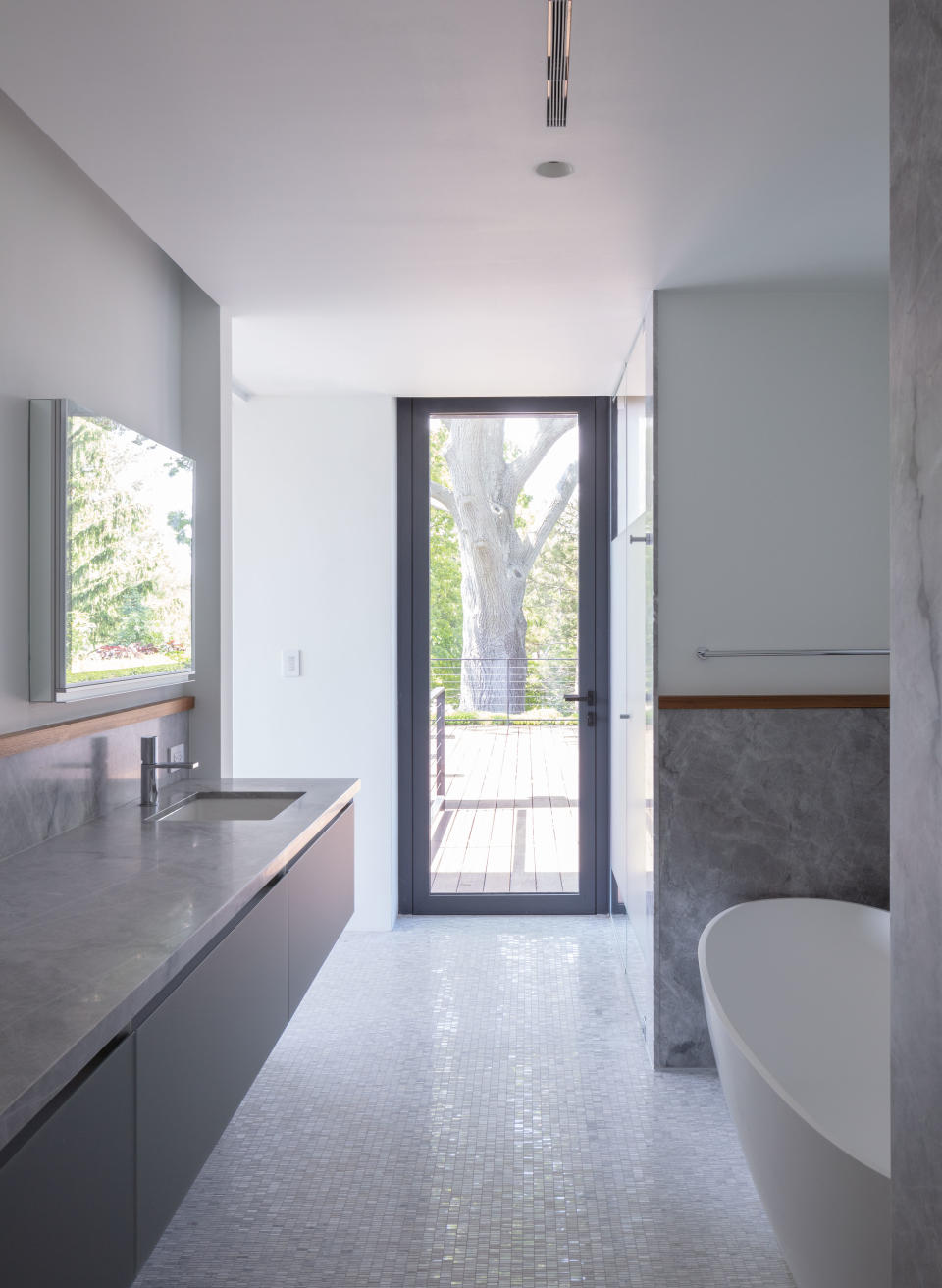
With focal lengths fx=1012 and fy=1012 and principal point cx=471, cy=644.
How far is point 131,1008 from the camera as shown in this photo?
1.33 metres

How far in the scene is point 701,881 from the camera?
2.98 meters

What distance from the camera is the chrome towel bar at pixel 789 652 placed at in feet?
9.74

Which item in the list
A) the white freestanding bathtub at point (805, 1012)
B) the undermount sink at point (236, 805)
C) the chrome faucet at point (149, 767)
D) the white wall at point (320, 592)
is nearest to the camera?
the white freestanding bathtub at point (805, 1012)

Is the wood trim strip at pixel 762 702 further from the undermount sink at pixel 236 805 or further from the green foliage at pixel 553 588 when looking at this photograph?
the green foliage at pixel 553 588

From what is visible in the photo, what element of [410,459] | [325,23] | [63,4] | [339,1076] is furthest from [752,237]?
[339,1076]

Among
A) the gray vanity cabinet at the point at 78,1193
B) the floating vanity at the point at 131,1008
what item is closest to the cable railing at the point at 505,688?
the floating vanity at the point at 131,1008

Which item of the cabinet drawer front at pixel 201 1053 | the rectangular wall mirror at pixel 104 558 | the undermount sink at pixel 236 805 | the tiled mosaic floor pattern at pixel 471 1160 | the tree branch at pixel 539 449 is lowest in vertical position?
the tiled mosaic floor pattern at pixel 471 1160

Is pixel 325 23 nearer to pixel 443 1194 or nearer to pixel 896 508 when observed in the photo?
pixel 896 508

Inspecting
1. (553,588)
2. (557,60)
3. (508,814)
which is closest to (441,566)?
(553,588)

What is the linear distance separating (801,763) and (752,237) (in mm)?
1464

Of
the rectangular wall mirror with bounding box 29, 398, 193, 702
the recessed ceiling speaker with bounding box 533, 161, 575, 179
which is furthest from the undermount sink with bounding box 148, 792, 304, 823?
the recessed ceiling speaker with bounding box 533, 161, 575, 179

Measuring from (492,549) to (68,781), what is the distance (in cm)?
248

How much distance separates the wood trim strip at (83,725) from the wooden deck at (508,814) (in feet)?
5.50

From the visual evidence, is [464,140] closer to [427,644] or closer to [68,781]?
[68,781]
